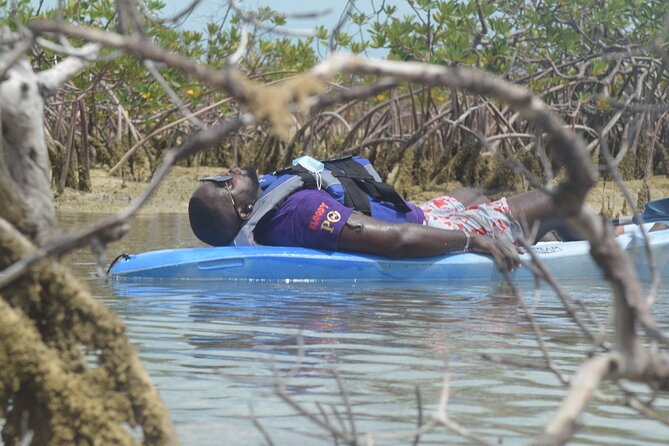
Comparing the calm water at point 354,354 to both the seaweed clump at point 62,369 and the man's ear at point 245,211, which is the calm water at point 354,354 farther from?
the man's ear at point 245,211

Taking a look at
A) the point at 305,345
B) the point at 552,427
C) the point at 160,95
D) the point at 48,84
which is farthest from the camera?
the point at 160,95

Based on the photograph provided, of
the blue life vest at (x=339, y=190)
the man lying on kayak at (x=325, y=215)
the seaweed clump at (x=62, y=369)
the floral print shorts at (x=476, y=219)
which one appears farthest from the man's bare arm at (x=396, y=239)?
the seaweed clump at (x=62, y=369)

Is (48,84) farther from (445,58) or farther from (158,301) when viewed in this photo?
(445,58)

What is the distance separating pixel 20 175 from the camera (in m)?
2.26

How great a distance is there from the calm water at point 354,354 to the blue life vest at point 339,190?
0.41 meters

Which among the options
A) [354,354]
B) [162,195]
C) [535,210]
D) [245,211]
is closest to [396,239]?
[245,211]

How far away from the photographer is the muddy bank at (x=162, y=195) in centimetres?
1027

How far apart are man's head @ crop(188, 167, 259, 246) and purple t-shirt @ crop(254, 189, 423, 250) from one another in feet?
0.49

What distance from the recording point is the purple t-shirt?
241 inches

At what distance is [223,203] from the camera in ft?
20.0

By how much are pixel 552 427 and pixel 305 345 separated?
8.98ft

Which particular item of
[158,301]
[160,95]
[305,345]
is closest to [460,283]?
[158,301]

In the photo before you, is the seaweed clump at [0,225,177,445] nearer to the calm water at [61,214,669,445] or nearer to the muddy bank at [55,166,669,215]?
the calm water at [61,214,669,445]

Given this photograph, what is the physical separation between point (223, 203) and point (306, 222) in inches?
17.6
